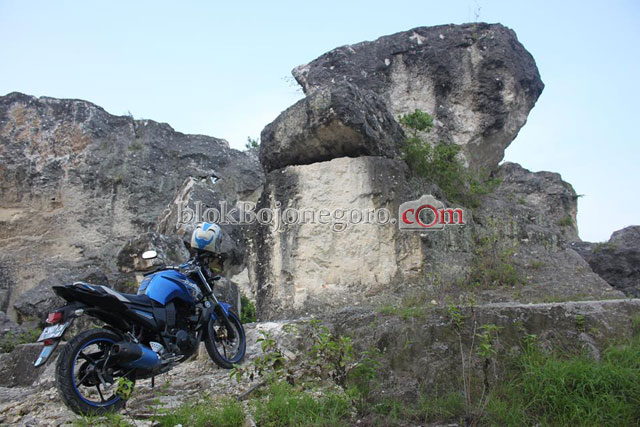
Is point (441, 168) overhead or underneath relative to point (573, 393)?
overhead

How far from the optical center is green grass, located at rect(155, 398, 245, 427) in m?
3.47

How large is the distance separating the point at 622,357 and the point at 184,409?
2.80m

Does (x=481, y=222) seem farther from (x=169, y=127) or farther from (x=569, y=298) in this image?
(x=169, y=127)

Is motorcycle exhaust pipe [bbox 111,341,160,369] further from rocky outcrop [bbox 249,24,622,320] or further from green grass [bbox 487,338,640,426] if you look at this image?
rocky outcrop [bbox 249,24,622,320]

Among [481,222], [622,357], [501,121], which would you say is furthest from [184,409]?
[501,121]

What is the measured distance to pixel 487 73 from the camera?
852cm

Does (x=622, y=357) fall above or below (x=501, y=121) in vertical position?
below

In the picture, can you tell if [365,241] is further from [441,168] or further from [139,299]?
[139,299]

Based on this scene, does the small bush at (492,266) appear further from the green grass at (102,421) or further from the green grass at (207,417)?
the green grass at (102,421)

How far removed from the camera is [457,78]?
8602 millimetres

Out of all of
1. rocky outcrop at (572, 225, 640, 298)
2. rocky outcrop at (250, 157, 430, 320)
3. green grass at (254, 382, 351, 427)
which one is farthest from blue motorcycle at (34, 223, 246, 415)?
rocky outcrop at (572, 225, 640, 298)

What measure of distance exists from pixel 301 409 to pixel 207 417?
0.56 m

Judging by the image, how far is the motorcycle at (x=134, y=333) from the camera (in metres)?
3.38

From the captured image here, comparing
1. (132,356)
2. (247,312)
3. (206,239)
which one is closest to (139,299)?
(132,356)
